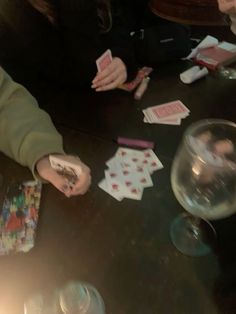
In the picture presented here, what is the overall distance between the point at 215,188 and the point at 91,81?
0.70 m

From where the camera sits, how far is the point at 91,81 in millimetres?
1251

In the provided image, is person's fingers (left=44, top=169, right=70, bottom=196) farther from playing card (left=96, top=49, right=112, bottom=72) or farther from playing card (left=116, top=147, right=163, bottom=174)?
playing card (left=96, top=49, right=112, bottom=72)

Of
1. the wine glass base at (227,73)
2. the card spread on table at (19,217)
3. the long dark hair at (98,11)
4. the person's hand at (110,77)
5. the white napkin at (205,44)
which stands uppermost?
the long dark hair at (98,11)

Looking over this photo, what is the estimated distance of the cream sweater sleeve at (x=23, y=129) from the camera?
0.89 metres

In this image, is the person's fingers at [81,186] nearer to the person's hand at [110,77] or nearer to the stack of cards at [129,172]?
the stack of cards at [129,172]

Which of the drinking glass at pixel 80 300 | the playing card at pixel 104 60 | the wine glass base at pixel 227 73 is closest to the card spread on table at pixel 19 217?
the drinking glass at pixel 80 300

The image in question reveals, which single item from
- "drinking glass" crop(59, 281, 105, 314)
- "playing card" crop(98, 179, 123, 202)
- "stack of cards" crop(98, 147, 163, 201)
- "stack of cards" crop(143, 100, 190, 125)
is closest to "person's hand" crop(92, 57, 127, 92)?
"stack of cards" crop(143, 100, 190, 125)

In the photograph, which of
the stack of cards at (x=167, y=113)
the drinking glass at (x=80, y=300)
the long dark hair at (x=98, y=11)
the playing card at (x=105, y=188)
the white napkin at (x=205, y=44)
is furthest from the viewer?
the white napkin at (x=205, y=44)

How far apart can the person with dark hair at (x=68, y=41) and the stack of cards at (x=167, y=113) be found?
18 centimetres

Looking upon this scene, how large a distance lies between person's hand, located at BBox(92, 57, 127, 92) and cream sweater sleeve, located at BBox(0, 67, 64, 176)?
0.85 feet

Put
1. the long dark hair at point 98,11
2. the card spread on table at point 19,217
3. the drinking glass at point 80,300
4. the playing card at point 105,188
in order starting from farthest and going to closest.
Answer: the long dark hair at point 98,11
the playing card at point 105,188
the card spread on table at point 19,217
the drinking glass at point 80,300

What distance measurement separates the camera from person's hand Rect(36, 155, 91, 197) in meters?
0.82

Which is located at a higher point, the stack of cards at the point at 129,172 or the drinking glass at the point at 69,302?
the drinking glass at the point at 69,302

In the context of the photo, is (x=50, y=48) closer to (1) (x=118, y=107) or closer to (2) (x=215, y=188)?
(1) (x=118, y=107)
